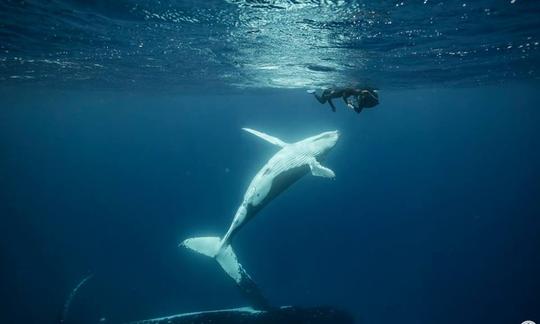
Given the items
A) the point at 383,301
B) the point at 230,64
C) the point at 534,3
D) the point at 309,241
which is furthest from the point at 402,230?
the point at 534,3

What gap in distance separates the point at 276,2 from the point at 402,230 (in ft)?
239

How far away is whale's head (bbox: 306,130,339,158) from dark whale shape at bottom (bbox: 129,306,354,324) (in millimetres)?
5422

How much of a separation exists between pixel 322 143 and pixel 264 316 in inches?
242

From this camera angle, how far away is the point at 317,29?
471 inches

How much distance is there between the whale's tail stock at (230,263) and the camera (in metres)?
12.0

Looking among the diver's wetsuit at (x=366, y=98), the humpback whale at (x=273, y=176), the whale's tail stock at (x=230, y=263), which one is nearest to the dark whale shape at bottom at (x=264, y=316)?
the whale's tail stock at (x=230, y=263)

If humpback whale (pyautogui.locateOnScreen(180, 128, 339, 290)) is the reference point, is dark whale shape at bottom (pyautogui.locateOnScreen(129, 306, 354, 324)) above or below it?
below

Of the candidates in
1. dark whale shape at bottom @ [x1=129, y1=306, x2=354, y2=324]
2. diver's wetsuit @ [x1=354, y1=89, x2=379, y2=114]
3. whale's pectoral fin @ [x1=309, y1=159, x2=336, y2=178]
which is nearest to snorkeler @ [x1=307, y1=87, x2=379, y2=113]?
diver's wetsuit @ [x1=354, y1=89, x2=379, y2=114]

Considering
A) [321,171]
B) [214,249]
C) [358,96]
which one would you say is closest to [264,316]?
[214,249]

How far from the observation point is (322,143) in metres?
11.9

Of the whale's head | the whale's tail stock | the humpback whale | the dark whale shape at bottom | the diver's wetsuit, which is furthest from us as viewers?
the whale's tail stock

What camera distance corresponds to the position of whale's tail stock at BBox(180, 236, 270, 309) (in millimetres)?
12016

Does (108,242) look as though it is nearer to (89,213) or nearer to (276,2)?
(89,213)

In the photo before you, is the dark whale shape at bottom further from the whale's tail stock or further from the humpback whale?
the humpback whale
